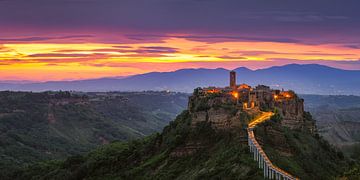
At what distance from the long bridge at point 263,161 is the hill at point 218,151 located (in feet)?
2.80

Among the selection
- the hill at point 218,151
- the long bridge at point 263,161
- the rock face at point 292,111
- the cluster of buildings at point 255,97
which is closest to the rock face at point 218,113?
the hill at point 218,151

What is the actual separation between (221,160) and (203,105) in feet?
73.8

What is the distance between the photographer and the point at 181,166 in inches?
3115

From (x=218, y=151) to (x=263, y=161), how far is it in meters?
19.3

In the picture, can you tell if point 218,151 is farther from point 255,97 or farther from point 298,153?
point 255,97

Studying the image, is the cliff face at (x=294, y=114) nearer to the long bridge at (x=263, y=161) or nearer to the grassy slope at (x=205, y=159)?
the grassy slope at (x=205, y=159)

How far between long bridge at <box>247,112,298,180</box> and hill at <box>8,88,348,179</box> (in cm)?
85

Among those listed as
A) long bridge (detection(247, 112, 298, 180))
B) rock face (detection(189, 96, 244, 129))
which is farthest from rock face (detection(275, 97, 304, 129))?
long bridge (detection(247, 112, 298, 180))

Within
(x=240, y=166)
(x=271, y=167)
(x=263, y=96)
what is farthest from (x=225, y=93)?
(x=271, y=167)

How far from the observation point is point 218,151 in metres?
74.4

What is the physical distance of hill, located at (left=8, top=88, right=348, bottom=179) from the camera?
64250 mm

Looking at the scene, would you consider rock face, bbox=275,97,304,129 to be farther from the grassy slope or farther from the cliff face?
the grassy slope

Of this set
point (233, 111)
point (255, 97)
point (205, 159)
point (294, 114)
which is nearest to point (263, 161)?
point (205, 159)

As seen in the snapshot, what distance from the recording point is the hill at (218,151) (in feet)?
211
